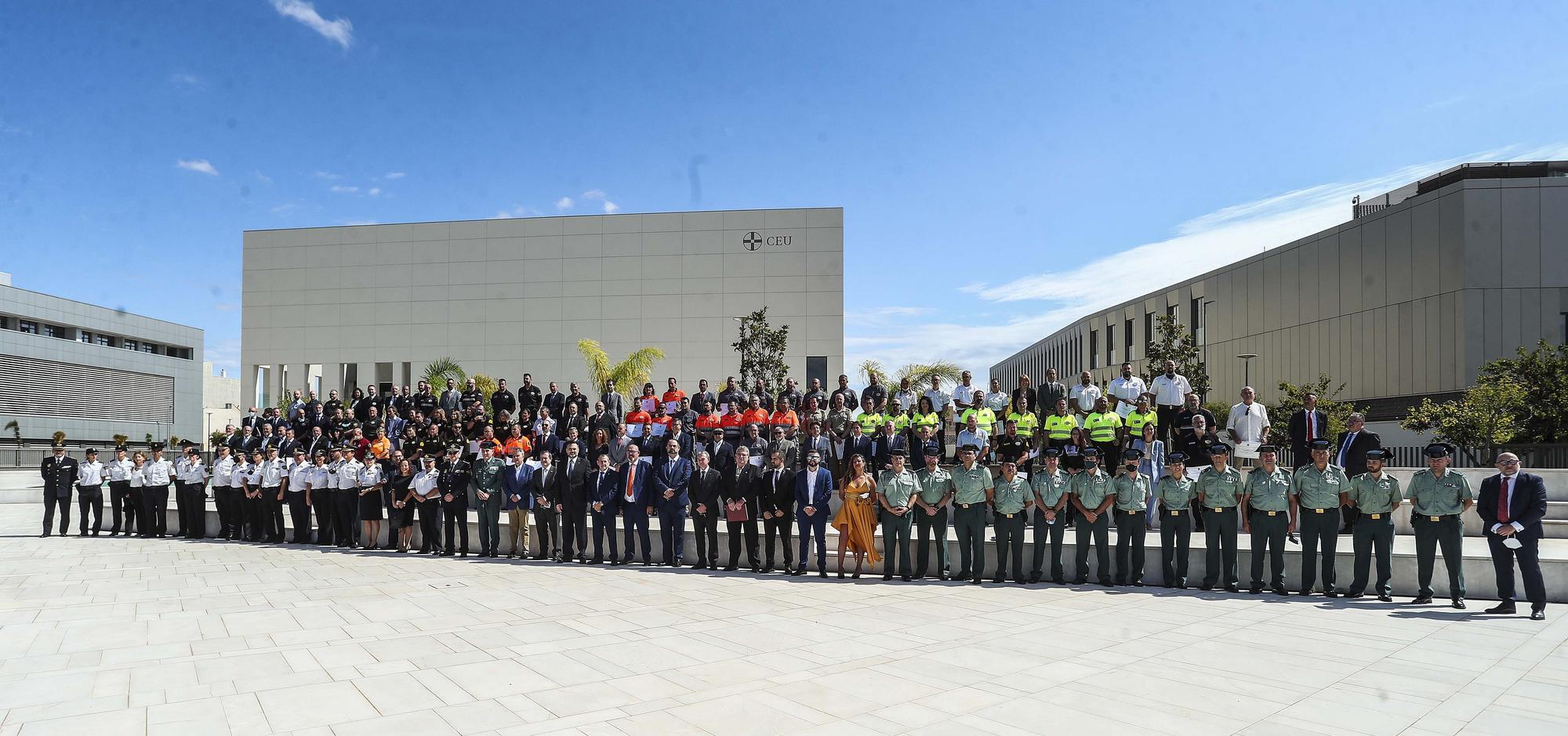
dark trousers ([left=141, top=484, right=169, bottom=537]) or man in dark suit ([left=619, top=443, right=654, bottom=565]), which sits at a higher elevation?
man in dark suit ([left=619, top=443, right=654, bottom=565])

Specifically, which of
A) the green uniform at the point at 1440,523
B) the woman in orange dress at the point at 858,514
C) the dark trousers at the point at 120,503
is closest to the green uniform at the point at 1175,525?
the green uniform at the point at 1440,523

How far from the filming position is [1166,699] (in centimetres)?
598

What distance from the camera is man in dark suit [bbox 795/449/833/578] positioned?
39.7 ft

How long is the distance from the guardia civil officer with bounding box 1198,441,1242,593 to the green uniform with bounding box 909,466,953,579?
3129 mm

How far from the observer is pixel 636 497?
13.3 metres

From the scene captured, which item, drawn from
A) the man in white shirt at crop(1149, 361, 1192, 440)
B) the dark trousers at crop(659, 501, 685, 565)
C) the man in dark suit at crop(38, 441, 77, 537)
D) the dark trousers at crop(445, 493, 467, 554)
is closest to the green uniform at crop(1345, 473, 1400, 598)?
the man in white shirt at crop(1149, 361, 1192, 440)

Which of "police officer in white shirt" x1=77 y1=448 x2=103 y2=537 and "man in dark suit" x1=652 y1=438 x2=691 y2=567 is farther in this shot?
"police officer in white shirt" x1=77 y1=448 x2=103 y2=537

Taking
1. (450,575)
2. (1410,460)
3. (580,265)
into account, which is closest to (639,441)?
(450,575)

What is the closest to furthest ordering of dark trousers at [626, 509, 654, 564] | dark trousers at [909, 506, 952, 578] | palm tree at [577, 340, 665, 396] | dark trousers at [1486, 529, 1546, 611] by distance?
dark trousers at [1486, 529, 1546, 611] → dark trousers at [909, 506, 952, 578] → dark trousers at [626, 509, 654, 564] → palm tree at [577, 340, 665, 396]

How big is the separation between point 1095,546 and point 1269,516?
81.4 inches

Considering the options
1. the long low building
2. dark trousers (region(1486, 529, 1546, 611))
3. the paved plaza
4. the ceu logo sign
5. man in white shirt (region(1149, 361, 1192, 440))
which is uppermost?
the ceu logo sign

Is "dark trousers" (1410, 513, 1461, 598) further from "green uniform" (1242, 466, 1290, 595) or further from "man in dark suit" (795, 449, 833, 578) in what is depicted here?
"man in dark suit" (795, 449, 833, 578)

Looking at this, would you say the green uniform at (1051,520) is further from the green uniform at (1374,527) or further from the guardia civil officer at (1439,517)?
the guardia civil officer at (1439,517)

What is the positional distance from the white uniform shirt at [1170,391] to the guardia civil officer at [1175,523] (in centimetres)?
257
